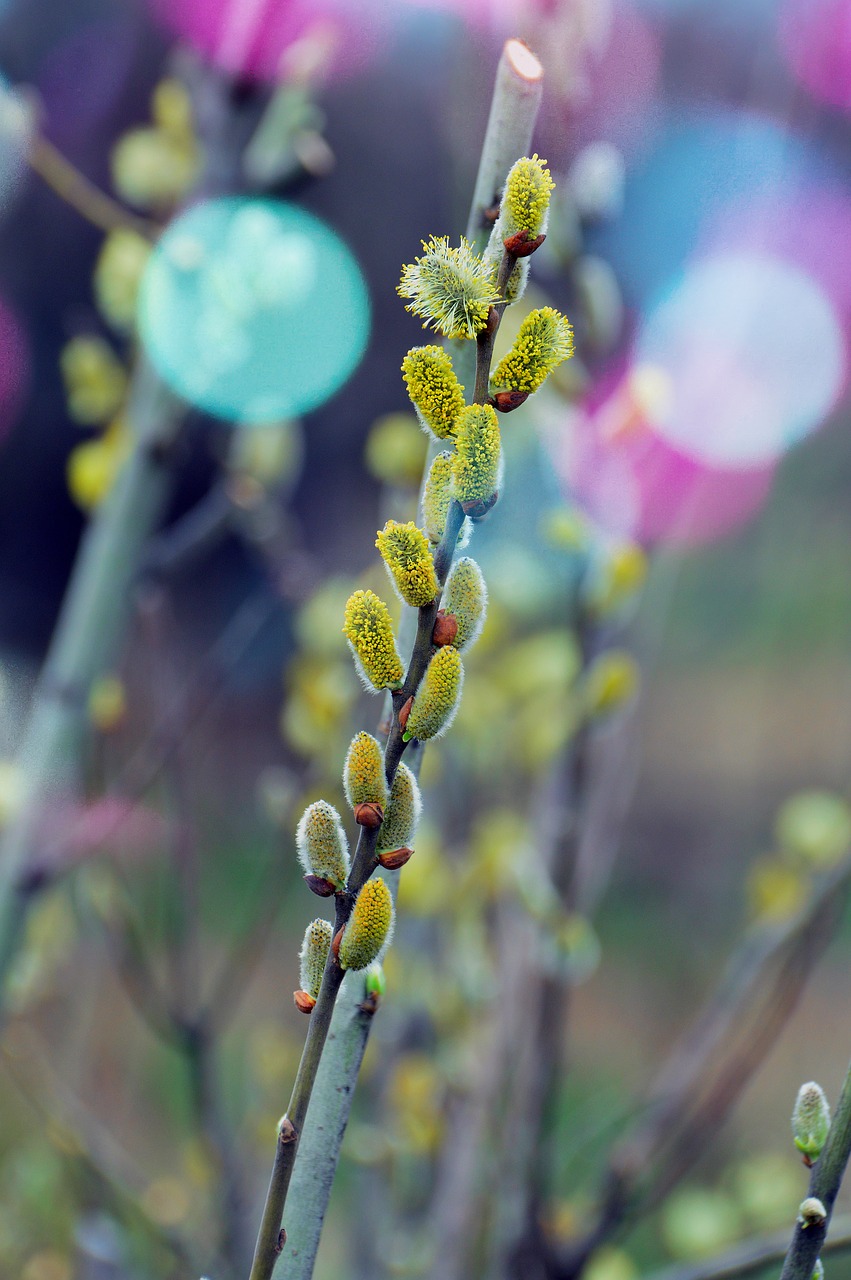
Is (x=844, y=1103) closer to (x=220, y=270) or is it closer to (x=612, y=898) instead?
(x=220, y=270)

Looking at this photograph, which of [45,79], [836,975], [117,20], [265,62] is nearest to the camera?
[265,62]

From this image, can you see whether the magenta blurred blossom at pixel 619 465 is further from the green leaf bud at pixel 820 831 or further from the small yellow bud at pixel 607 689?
the green leaf bud at pixel 820 831

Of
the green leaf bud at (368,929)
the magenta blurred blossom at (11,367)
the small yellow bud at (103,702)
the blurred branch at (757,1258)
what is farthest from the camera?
the magenta blurred blossom at (11,367)

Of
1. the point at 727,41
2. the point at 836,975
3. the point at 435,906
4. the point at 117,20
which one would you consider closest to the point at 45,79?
the point at 117,20

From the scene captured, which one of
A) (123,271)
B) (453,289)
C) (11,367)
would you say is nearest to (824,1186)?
(453,289)

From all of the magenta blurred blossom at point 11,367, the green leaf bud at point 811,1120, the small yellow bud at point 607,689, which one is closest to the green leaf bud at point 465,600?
the green leaf bud at point 811,1120

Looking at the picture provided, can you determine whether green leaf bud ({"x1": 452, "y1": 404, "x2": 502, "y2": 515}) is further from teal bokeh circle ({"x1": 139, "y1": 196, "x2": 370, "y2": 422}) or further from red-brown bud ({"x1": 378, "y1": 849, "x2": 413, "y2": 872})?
teal bokeh circle ({"x1": 139, "y1": 196, "x2": 370, "y2": 422})

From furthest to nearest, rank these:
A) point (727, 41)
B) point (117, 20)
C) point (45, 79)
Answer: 1. point (117, 20)
2. point (45, 79)
3. point (727, 41)
